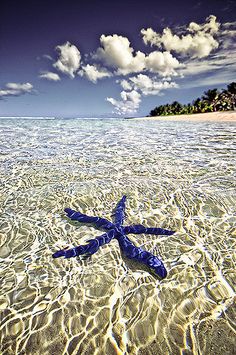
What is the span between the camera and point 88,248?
2.70 m

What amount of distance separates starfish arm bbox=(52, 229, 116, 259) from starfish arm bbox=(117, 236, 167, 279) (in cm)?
22

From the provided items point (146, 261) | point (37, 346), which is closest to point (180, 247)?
point (146, 261)

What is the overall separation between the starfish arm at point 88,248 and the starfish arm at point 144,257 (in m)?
0.22

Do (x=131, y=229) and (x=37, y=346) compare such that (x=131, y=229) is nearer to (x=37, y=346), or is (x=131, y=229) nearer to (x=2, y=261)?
(x=37, y=346)

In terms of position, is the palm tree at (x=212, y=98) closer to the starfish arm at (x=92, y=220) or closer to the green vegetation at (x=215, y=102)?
the green vegetation at (x=215, y=102)

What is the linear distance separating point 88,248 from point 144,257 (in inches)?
30.3

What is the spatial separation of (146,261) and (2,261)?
6.64ft

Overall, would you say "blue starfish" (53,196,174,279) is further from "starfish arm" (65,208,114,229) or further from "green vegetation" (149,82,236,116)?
"green vegetation" (149,82,236,116)

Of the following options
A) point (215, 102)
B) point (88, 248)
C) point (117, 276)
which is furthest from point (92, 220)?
point (215, 102)

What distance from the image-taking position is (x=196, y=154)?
8.05m

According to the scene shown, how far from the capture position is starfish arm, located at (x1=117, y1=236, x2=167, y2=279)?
8.10 ft

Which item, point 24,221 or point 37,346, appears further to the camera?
point 24,221

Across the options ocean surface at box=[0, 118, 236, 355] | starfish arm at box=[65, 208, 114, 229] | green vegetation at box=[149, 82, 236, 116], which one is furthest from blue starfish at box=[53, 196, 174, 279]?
green vegetation at box=[149, 82, 236, 116]

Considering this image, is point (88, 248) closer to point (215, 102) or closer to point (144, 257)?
point (144, 257)
